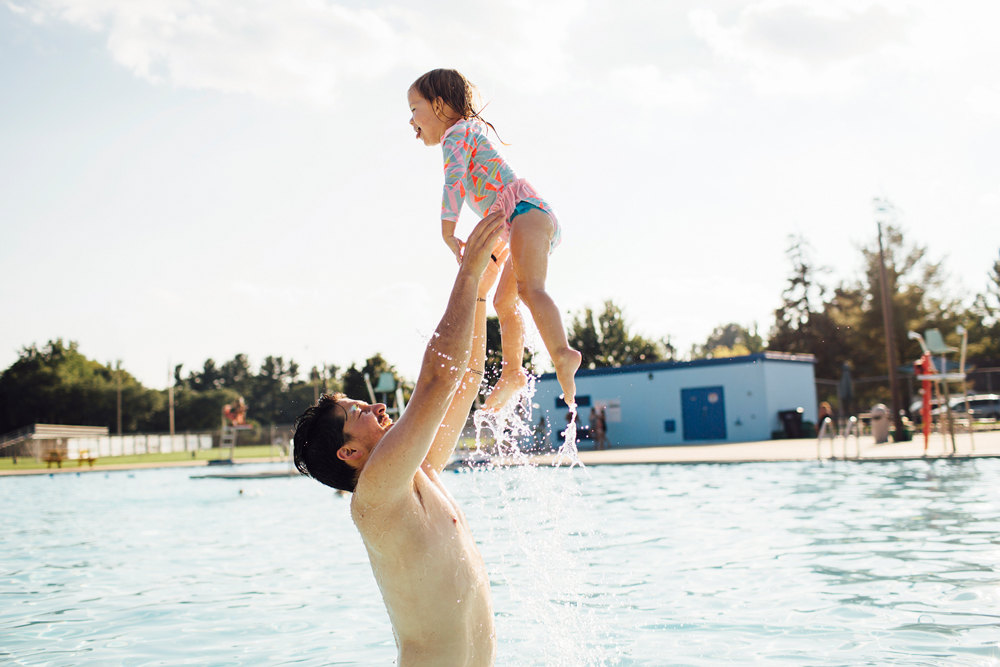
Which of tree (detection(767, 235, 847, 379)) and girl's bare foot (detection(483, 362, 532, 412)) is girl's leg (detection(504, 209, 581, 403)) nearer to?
girl's bare foot (detection(483, 362, 532, 412))

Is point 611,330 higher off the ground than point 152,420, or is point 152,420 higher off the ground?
point 611,330

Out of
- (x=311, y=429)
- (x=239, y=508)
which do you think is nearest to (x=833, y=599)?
(x=311, y=429)

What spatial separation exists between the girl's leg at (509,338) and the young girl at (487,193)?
81mm

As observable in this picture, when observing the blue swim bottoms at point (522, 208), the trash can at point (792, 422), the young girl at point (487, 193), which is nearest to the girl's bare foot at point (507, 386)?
the young girl at point (487, 193)

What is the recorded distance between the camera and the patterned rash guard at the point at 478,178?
9.23 feet

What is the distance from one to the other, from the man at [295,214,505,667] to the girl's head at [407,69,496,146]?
83 centimetres

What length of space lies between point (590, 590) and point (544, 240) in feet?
16.0

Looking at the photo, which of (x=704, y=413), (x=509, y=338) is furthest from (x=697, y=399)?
(x=509, y=338)

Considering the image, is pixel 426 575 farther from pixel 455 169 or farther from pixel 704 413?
pixel 704 413

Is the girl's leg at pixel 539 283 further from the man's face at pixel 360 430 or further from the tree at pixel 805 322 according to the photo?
the tree at pixel 805 322

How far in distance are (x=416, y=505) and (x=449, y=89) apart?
152 cm

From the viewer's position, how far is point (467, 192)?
2.86 meters

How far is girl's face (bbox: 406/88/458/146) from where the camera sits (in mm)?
2914

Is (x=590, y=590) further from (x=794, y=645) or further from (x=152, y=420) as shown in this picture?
(x=152, y=420)
